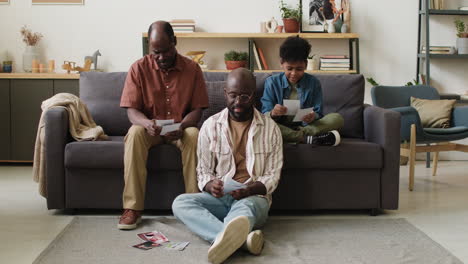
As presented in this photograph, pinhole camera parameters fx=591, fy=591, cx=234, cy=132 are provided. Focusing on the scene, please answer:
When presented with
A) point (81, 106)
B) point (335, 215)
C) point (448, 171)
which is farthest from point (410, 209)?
point (81, 106)

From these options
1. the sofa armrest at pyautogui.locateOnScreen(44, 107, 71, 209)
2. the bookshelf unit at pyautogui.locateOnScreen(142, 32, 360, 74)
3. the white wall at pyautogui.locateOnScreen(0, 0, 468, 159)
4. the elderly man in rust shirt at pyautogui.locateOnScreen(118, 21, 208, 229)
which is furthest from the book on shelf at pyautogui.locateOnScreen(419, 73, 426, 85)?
the sofa armrest at pyautogui.locateOnScreen(44, 107, 71, 209)

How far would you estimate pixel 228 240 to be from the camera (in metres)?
2.59

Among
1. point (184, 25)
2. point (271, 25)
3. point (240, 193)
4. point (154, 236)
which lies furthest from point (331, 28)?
point (154, 236)

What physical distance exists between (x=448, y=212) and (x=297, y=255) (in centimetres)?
141

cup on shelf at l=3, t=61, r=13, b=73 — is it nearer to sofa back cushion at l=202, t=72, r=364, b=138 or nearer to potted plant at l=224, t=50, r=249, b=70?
potted plant at l=224, t=50, r=249, b=70

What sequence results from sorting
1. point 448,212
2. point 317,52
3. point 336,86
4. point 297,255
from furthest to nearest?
point 317,52 < point 336,86 < point 448,212 < point 297,255

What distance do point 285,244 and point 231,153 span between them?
0.55 metres

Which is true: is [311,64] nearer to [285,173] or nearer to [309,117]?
[309,117]

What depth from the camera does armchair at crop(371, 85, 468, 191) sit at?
14.6 feet

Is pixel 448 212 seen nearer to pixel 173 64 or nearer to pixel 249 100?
pixel 249 100

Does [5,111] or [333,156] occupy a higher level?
[5,111]

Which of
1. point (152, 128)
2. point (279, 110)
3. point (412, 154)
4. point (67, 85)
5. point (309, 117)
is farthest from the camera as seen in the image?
point (67, 85)

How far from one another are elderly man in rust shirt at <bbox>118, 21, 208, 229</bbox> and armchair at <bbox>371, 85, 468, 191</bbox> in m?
1.73

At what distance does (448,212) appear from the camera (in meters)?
3.69
